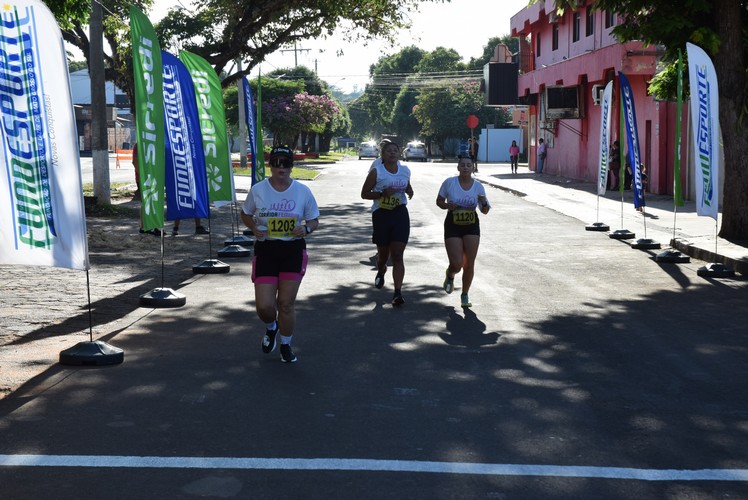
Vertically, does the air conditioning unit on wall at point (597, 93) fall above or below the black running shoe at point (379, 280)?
above

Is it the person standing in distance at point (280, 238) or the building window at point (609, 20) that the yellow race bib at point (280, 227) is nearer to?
the person standing in distance at point (280, 238)

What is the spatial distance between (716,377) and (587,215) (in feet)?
54.3

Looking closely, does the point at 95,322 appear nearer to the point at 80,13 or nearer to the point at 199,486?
the point at 199,486

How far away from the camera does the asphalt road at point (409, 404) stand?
5.06 metres

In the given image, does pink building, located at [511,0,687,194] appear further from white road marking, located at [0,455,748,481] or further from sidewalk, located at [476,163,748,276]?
white road marking, located at [0,455,748,481]

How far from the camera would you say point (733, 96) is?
16438mm

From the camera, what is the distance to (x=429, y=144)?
314 feet

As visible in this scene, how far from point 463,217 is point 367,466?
580cm

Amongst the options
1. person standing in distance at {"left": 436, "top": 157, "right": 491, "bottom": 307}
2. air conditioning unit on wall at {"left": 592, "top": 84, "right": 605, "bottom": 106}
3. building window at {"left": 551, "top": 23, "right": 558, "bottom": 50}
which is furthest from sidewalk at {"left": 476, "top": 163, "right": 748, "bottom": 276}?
building window at {"left": 551, "top": 23, "right": 558, "bottom": 50}

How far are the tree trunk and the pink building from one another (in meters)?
7.13

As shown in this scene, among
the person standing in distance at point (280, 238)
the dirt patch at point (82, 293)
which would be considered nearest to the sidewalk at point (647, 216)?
the dirt patch at point (82, 293)

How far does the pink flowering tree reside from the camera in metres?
71.0

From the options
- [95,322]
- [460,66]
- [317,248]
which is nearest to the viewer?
[95,322]

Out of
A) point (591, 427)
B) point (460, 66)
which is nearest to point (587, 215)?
point (591, 427)
